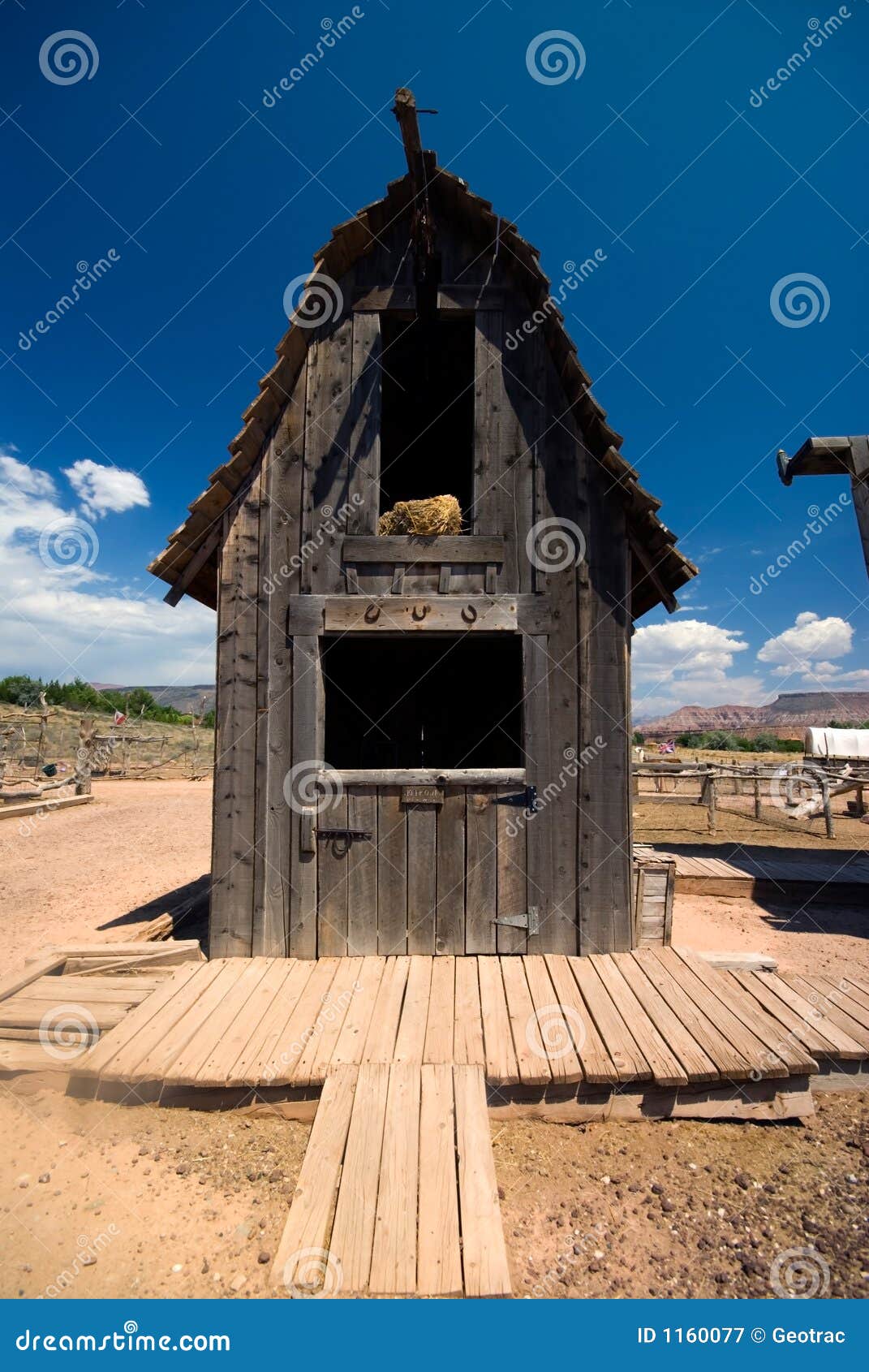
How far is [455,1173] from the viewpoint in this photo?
2.75 m

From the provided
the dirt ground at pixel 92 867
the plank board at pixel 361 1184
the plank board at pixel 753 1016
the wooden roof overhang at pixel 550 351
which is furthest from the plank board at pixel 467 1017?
the dirt ground at pixel 92 867

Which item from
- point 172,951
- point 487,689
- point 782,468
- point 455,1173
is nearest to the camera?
point 455,1173

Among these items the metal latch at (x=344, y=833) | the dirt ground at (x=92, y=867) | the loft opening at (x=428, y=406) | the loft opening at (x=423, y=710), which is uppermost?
the loft opening at (x=428, y=406)

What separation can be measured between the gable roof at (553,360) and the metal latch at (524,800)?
2275mm

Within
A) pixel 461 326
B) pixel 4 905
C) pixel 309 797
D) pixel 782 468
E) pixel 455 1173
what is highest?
pixel 461 326

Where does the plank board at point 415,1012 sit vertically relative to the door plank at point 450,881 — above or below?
below

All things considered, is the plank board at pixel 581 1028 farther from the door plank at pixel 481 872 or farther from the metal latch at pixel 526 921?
the door plank at pixel 481 872

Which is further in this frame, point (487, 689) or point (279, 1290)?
point (487, 689)

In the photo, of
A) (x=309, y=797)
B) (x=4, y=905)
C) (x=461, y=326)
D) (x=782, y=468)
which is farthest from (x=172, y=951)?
(x=782, y=468)

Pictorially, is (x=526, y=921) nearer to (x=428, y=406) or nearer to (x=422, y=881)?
(x=422, y=881)

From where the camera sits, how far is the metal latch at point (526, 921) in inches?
188

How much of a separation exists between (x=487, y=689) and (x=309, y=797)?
4696 mm

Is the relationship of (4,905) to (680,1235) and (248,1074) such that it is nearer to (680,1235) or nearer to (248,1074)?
(248,1074)

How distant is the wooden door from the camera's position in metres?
4.80
